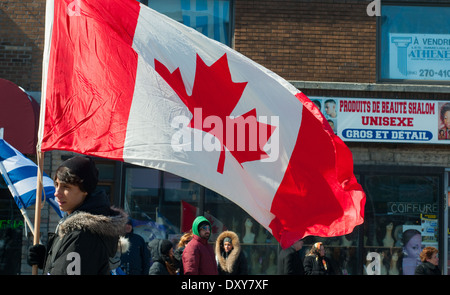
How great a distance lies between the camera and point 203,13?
13.7 m

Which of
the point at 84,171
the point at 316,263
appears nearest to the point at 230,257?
the point at 316,263

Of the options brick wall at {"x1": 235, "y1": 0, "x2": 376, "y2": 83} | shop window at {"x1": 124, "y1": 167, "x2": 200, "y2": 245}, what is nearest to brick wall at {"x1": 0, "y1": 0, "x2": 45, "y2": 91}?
shop window at {"x1": 124, "y1": 167, "x2": 200, "y2": 245}

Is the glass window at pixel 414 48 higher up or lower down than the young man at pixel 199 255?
higher up

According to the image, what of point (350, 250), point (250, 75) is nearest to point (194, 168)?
point (250, 75)

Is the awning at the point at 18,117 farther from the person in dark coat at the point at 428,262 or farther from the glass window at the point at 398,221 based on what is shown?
the person in dark coat at the point at 428,262

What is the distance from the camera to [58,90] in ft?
18.6

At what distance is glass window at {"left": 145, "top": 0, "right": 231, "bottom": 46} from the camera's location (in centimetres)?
1363

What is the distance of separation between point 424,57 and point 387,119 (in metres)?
1.55

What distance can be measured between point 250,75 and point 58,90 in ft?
5.10

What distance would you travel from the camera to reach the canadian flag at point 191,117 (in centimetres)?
550

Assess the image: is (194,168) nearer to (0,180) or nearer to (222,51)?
(222,51)

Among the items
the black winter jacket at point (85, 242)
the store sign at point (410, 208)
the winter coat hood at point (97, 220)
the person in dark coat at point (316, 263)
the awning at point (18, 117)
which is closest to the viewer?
the black winter jacket at point (85, 242)

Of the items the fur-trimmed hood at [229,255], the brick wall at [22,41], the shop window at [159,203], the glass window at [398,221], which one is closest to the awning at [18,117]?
the brick wall at [22,41]

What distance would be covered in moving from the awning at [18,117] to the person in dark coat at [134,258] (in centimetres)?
340
